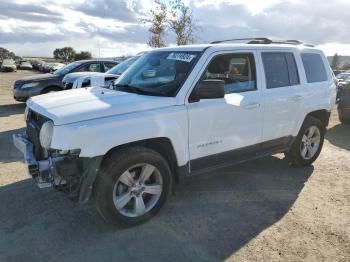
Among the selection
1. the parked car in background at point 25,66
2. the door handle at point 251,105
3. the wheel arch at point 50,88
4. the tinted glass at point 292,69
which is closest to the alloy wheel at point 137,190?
the door handle at point 251,105

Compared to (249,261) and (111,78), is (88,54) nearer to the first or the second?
(111,78)

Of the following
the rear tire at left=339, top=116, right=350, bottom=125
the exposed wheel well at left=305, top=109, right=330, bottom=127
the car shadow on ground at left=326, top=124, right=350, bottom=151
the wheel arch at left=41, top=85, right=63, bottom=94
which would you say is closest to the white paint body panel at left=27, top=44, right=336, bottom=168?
the exposed wheel well at left=305, top=109, right=330, bottom=127

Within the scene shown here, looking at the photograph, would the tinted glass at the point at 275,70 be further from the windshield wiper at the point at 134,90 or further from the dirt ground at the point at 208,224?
the windshield wiper at the point at 134,90

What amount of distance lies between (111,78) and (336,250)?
21.8 feet

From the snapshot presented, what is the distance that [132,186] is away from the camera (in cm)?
425

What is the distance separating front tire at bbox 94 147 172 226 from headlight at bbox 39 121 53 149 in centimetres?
60

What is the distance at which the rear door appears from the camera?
535 centimetres

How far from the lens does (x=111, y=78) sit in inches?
364

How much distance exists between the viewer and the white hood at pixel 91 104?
3.88 metres

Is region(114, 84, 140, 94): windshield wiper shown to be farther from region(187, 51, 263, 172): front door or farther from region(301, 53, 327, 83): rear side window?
region(301, 53, 327, 83): rear side window

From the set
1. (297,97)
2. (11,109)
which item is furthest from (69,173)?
(11,109)

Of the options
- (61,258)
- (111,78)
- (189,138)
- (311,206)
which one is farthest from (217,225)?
(111,78)

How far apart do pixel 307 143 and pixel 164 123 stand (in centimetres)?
316

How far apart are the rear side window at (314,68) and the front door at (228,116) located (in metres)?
1.25
